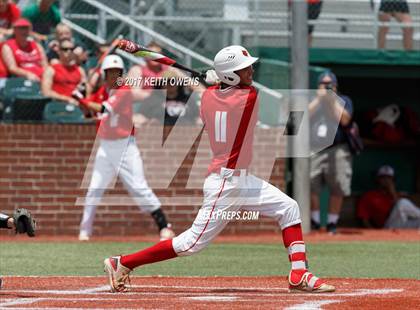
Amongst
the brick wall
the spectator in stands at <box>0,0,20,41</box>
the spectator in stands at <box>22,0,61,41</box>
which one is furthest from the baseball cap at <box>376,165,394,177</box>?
the spectator in stands at <box>0,0,20,41</box>

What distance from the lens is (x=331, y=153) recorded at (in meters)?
14.7

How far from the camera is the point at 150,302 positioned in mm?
6973

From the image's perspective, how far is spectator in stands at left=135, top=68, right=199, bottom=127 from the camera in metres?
14.1

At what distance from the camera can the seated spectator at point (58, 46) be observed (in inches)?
561

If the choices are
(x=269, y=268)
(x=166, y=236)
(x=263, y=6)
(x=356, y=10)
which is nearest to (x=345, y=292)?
(x=269, y=268)

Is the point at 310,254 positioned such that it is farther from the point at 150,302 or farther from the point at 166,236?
the point at 150,302

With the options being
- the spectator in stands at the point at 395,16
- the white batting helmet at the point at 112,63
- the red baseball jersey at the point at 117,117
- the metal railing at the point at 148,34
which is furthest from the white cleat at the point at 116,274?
the spectator in stands at the point at 395,16

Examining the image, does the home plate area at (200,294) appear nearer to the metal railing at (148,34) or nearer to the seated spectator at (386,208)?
the metal railing at (148,34)

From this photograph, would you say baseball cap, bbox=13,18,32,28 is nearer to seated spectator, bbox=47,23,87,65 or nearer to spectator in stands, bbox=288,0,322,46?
seated spectator, bbox=47,23,87,65

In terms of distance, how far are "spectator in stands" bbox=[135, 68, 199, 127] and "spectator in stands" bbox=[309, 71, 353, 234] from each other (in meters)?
1.66

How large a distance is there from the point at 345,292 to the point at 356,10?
914cm

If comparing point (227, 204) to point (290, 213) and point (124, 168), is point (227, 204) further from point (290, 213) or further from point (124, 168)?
point (124, 168)

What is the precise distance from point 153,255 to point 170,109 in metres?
6.46

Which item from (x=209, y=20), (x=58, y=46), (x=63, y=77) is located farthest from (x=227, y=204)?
(x=209, y=20)
